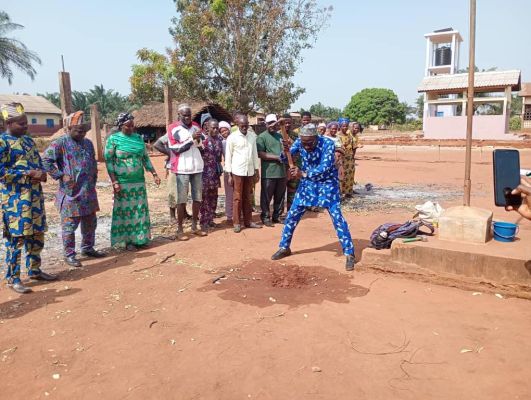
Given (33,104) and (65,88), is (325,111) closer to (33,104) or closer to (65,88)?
(33,104)

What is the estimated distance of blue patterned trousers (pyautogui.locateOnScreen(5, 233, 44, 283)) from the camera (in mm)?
4199

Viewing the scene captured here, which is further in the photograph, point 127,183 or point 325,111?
point 325,111

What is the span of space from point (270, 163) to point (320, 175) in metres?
1.96

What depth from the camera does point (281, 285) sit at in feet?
14.4

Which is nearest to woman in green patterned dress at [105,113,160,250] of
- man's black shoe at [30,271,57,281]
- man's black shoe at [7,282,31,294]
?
man's black shoe at [30,271,57,281]

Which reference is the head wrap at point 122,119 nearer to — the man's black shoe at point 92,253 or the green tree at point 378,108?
the man's black shoe at point 92,253

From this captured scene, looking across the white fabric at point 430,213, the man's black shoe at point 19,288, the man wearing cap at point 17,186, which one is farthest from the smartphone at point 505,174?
the man's black shoe at point 19,288

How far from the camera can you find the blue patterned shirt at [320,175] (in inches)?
193

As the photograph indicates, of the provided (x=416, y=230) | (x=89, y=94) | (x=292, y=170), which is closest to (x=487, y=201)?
(x=416, y=230)

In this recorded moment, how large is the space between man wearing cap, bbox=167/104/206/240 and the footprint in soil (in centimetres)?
158

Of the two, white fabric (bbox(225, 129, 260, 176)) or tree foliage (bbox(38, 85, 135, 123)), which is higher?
tree foliage (bbox(38, 85, 135, 123))

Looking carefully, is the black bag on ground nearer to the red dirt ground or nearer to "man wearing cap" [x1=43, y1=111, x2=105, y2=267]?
the red dirt ground

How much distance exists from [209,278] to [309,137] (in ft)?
6.32

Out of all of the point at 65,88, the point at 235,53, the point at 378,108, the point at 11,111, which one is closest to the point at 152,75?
the point at 235,53
